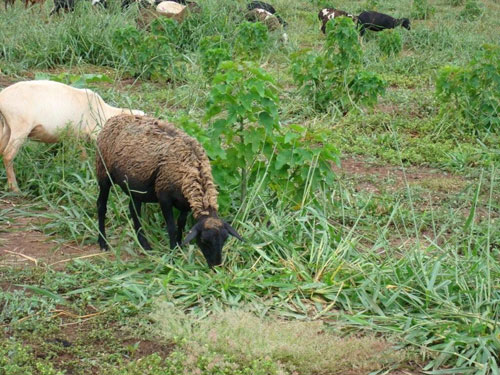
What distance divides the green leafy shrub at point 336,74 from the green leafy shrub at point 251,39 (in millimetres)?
1509

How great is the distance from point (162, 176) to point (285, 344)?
5.42 feet

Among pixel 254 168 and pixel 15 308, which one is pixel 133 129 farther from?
pixel 15 308

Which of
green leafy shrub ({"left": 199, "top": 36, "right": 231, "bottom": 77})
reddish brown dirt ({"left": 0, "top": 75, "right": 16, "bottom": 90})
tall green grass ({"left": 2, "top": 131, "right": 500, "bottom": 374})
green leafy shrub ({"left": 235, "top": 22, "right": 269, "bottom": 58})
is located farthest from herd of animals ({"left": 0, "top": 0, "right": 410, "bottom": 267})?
green leafy shrub ({"left": 235, "top": 22, "right": 269, "bottom": 58})

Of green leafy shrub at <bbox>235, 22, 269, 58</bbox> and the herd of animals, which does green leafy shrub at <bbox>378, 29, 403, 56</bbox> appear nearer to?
green leafy shrub at <bbox>235, 22, 269, 58</bbox>

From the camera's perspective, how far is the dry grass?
425 centimetres

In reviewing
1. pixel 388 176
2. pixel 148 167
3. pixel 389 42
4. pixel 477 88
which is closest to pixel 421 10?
pixel 389 42

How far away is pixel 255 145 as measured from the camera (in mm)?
5828

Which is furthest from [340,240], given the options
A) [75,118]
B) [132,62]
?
[132,62]

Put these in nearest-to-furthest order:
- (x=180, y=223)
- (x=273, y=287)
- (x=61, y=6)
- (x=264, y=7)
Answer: (x=273, y=287) < (x=180, y=223) < (x=61, y=6) < (x=264, y=7)

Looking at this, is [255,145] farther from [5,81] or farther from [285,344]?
[5,81]

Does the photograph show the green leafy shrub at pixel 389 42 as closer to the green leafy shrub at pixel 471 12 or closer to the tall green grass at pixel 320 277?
the green leafy shrub at pixel 471 12

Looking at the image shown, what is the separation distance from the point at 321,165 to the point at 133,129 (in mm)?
1396

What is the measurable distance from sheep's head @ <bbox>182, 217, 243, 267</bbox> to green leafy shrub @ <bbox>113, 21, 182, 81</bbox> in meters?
5.70

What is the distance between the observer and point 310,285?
503 centimetres
